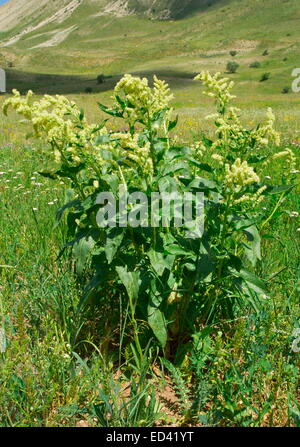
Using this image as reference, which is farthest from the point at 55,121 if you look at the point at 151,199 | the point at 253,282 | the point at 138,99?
the point at 253,282

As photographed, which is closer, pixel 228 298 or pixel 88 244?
pixel 88 244

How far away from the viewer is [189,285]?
256cm

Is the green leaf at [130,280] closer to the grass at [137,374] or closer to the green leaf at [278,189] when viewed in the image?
the grass at [137,374]

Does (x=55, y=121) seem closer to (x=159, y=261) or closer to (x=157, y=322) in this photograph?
(x=159, y=261)

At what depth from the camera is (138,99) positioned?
7.55 feet

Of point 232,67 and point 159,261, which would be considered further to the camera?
point 232,67

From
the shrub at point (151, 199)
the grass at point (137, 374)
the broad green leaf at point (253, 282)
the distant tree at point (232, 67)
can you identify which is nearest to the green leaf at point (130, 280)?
the shrub at point (151, 199)

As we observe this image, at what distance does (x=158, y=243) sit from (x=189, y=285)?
385 mm

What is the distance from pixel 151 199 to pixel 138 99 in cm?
56

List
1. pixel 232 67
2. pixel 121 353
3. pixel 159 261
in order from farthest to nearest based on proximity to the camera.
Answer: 1. pixel 232 67
2. pixel 121 353
3. pixel 159 261
